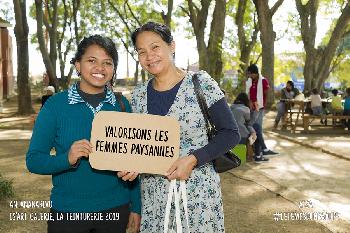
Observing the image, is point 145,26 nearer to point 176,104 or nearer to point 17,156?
point 176,104

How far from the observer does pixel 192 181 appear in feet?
8.32

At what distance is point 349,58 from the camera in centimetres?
4694

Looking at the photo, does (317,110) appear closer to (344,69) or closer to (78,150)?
(78,150)

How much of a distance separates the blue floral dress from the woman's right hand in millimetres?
416

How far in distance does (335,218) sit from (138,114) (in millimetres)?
3859

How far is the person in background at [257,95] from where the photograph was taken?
10.2 metres

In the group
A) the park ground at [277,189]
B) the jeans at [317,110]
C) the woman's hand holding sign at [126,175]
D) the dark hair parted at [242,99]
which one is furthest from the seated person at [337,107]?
the woman's hand holding sign at [126,175]

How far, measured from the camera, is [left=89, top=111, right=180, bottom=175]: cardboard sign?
2408mm

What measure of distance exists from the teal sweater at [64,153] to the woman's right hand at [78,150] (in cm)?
11

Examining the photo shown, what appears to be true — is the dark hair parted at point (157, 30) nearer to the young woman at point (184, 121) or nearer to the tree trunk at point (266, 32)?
the young woman at point (184, 121)

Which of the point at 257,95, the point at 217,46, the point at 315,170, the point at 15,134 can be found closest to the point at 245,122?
the point at 257,95

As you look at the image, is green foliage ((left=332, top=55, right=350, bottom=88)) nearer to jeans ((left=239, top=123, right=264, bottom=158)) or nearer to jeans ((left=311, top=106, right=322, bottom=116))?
jeans ((left=311, top=106, right=322, bottom=116))

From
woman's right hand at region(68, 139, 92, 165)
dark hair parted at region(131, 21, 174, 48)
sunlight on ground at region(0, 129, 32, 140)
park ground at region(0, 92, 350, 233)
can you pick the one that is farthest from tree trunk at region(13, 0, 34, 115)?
woman's right hand at region(68, 139, 92, 165)

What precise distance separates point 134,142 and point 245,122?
7268 millimetres
